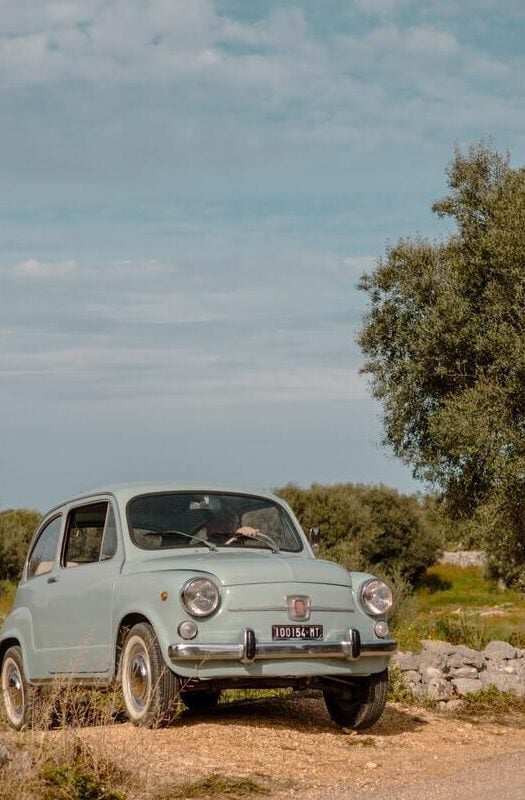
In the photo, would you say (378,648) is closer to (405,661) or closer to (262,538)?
(262,538)

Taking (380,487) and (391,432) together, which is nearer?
(391,432)

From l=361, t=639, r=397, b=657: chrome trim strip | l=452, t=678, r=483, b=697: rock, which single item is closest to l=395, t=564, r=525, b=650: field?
l=452, t=678, r=483, b=697: rock

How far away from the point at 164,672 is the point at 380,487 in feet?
153

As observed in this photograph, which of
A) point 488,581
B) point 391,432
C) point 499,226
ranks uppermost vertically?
point 499,226

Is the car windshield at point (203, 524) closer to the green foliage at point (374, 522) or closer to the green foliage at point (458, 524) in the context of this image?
→ the green foliage at point (458, 524)

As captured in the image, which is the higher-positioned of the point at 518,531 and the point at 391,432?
the point at 391,432

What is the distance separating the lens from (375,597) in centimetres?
955

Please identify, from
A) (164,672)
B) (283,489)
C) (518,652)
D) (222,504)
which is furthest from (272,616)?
(283,489)

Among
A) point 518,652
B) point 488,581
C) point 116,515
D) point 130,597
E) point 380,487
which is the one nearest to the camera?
point 130,597

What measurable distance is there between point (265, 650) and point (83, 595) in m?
2.01

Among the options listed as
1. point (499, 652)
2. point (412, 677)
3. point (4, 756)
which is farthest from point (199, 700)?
point (499, 652)

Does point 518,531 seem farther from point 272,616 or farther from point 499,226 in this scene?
point 272,616

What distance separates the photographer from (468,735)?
10250mm

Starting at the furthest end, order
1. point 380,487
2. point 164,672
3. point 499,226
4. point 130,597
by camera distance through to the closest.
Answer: point 380,487 < point 499,226 < point 130,597 < point 164,672
